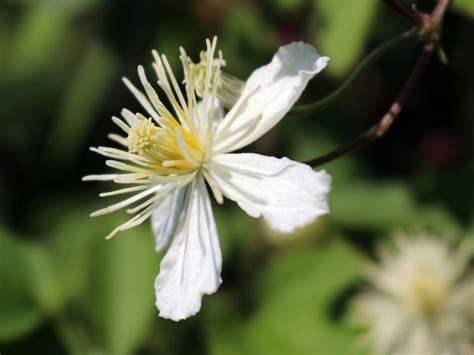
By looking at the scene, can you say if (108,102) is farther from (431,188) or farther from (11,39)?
(431,188)

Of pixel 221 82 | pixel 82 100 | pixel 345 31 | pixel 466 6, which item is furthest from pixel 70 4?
pixel 466 6

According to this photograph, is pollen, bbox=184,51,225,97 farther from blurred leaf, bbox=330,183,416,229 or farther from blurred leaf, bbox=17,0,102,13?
blurred leaf, bbox=17,0,102,13

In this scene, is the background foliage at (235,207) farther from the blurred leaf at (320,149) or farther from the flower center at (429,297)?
the flower center at (429,297)

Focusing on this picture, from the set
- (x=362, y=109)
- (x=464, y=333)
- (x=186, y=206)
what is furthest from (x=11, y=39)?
(x=464, y=333)

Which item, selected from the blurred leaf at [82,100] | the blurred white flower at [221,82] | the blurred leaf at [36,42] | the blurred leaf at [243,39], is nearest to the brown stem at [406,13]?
the blurred white flower at [221,82]

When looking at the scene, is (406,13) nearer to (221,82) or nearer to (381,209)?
(221,82)

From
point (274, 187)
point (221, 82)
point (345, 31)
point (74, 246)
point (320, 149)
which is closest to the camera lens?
point (274, 187)
